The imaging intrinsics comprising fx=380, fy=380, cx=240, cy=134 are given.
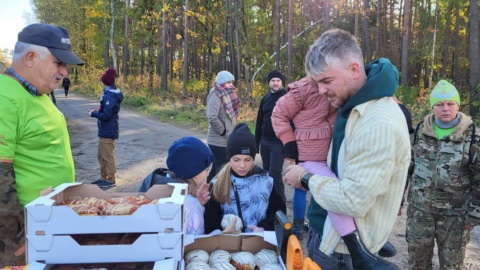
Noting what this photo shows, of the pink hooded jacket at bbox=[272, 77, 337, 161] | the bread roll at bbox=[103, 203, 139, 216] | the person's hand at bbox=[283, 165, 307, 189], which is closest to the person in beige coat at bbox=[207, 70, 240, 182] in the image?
the pink hooded jacket at bbox=[272, 77, 337, 161]

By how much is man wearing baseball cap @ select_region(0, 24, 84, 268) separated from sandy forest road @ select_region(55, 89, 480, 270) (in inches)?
133

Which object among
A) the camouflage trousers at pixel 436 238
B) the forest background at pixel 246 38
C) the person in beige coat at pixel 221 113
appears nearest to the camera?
the camouflage trousers at pixel 436 238

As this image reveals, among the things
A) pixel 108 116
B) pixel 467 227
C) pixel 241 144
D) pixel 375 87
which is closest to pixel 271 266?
pixel 375 87

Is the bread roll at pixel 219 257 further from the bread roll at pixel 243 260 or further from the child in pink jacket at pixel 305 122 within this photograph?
the child in pink jacket at pixel 305 122

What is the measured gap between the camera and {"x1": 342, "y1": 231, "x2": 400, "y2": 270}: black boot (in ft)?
5.82

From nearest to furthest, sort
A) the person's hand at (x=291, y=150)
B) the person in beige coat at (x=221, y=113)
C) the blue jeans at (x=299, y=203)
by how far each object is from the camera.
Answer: the person's hand at (x=291, y=150), the blue jeans at (x=299, y=203), the person in beige coat at (x=221, y=113)

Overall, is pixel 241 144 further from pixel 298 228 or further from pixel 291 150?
pixel 298 228

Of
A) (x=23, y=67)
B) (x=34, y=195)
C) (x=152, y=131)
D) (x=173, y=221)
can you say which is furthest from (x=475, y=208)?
(x=152, y=131)

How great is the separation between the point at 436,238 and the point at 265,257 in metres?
2.43

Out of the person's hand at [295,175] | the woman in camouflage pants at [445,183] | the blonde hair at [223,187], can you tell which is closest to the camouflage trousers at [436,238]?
the woman in camouflage pants at [445,183]

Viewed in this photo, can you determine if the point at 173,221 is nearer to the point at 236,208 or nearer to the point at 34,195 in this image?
the point at 34,195

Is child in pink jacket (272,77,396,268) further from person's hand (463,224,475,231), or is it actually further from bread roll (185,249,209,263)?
person's hand (463,224,475,231)

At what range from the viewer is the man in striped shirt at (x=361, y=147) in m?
1.70

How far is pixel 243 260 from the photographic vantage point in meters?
1.82
